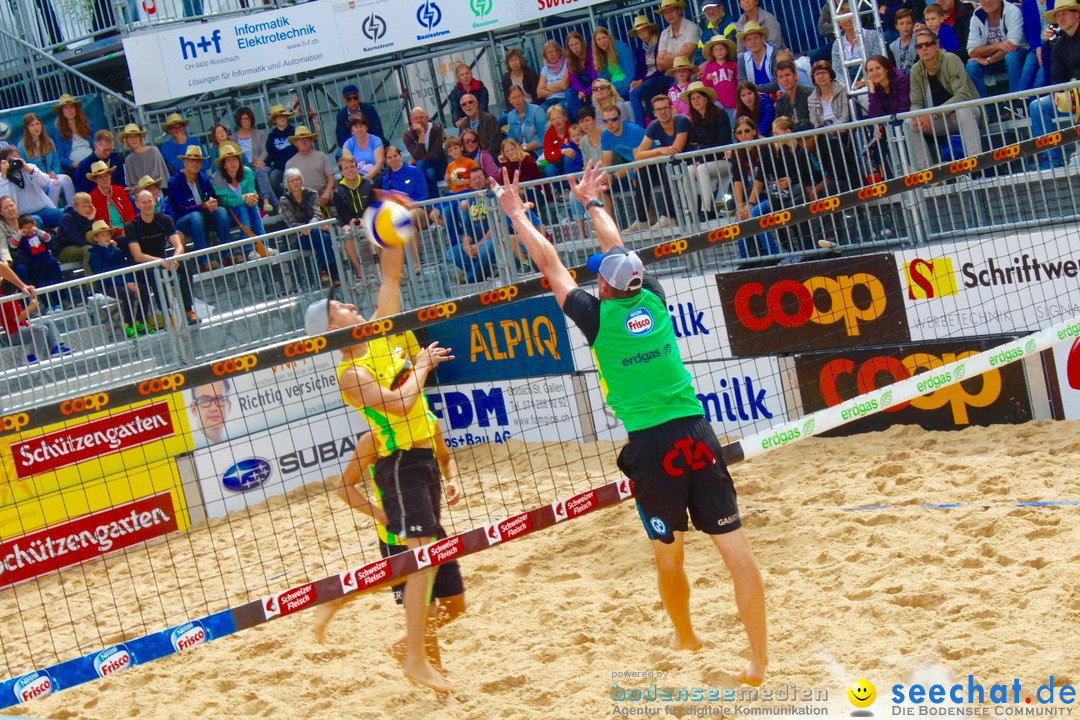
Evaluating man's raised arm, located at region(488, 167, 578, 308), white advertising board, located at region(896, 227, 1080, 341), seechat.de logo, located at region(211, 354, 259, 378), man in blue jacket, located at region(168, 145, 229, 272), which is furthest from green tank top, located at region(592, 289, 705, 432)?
man in blue jacket, located at region(168, 145, 229, 272)

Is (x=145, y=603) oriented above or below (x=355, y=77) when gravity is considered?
below

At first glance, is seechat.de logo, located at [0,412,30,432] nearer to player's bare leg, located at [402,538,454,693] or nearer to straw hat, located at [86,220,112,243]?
player's bare leg, located at [402,538,454,693]

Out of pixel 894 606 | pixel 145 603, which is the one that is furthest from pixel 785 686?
pixel 145 603

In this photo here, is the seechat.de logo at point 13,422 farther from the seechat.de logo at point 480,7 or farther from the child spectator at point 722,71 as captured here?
the seechat.de logo at point 480,7

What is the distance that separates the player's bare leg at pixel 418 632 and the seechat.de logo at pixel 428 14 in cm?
813

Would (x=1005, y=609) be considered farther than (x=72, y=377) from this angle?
No

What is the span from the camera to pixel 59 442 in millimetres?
9164

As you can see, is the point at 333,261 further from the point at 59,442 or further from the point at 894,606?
the point at 894,606

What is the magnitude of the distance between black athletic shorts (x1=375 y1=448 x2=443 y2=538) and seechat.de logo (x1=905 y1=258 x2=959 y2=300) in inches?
162

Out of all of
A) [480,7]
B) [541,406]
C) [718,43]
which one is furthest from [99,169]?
[718,43]

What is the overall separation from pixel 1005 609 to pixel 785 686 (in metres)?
1.07

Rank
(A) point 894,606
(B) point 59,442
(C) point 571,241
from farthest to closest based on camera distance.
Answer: (C) point 571,241
(B) point 59,442
(A) point 894,606

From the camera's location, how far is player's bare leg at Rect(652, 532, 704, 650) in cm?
477

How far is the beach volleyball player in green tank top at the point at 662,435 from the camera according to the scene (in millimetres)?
4641
